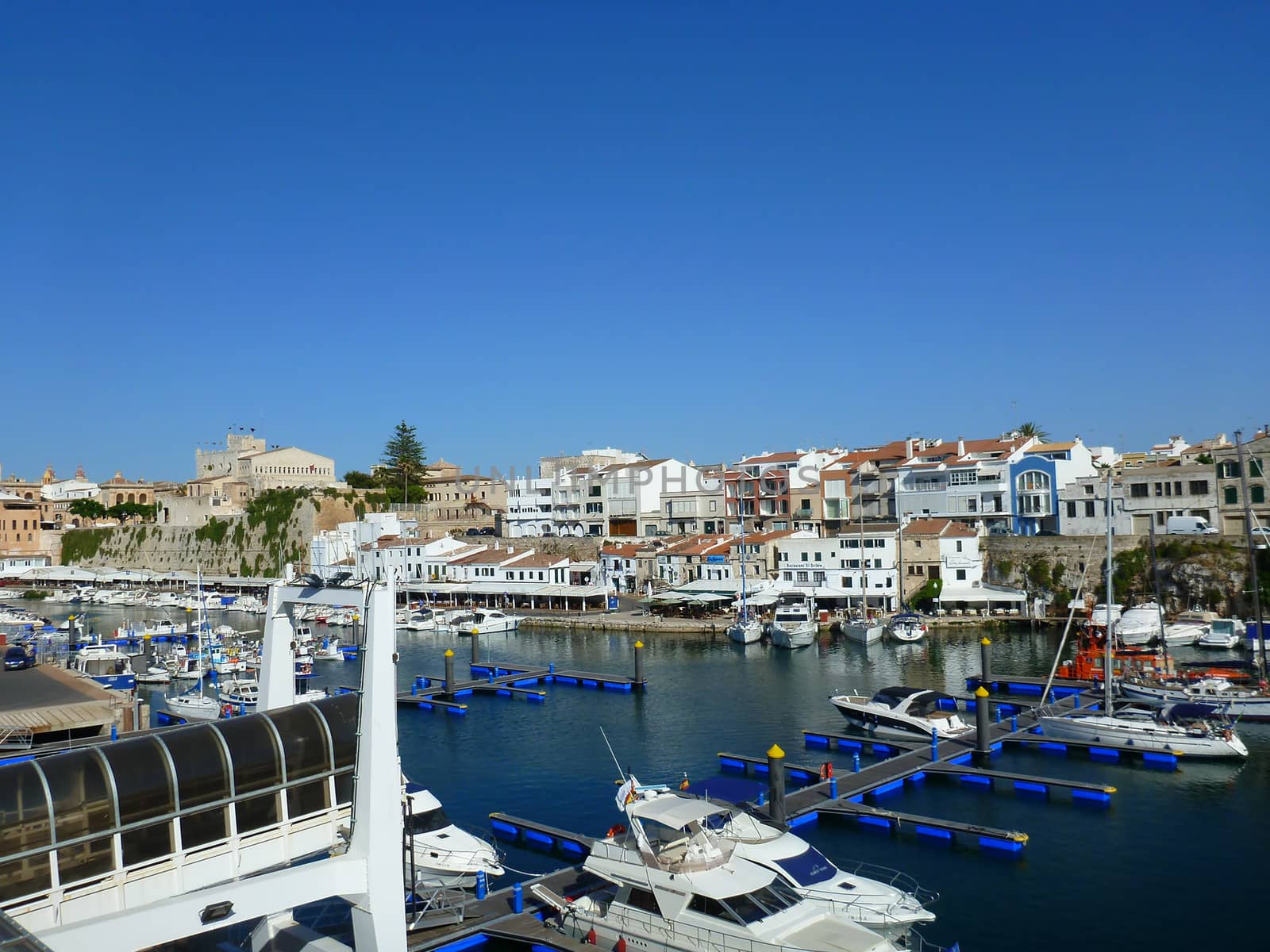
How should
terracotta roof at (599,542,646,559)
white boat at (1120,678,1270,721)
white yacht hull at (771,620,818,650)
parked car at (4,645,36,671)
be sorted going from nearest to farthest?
white boat at (1120,678,1270,721), parked car at (4,645,36,671), white yacht hull at (771,620,818,650), terracotta roof at (599,542,646,559)

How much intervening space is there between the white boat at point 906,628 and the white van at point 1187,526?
46.6 ft

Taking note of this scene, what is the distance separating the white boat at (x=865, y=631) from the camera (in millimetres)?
45281

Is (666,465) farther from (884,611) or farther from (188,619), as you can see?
(188,619)

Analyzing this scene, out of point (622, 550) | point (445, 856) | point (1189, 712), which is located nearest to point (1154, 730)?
point (1189, 712)

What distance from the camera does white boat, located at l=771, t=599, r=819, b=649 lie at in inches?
1763

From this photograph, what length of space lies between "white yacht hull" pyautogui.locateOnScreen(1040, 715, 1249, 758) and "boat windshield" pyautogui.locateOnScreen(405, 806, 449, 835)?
15.9 meters

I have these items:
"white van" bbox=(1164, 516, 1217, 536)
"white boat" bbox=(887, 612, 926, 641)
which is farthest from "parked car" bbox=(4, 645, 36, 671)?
"white van" bbox=(1164, 516, 1217, 536)

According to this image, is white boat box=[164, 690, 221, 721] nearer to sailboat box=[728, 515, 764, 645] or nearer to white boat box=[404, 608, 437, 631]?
white boat box=[404, 608, 437, 631]

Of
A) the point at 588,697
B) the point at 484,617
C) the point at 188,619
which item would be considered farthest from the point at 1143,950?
the point at 188,619

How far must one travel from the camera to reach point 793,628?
45.1 m

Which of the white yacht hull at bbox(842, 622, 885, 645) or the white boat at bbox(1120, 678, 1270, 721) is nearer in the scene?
the white boat at bbox(1120, 678, 1270, 721)

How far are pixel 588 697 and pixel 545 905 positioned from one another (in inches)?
749

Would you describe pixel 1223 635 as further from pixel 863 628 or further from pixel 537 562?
pixel 537 562

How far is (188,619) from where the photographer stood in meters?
61.2
